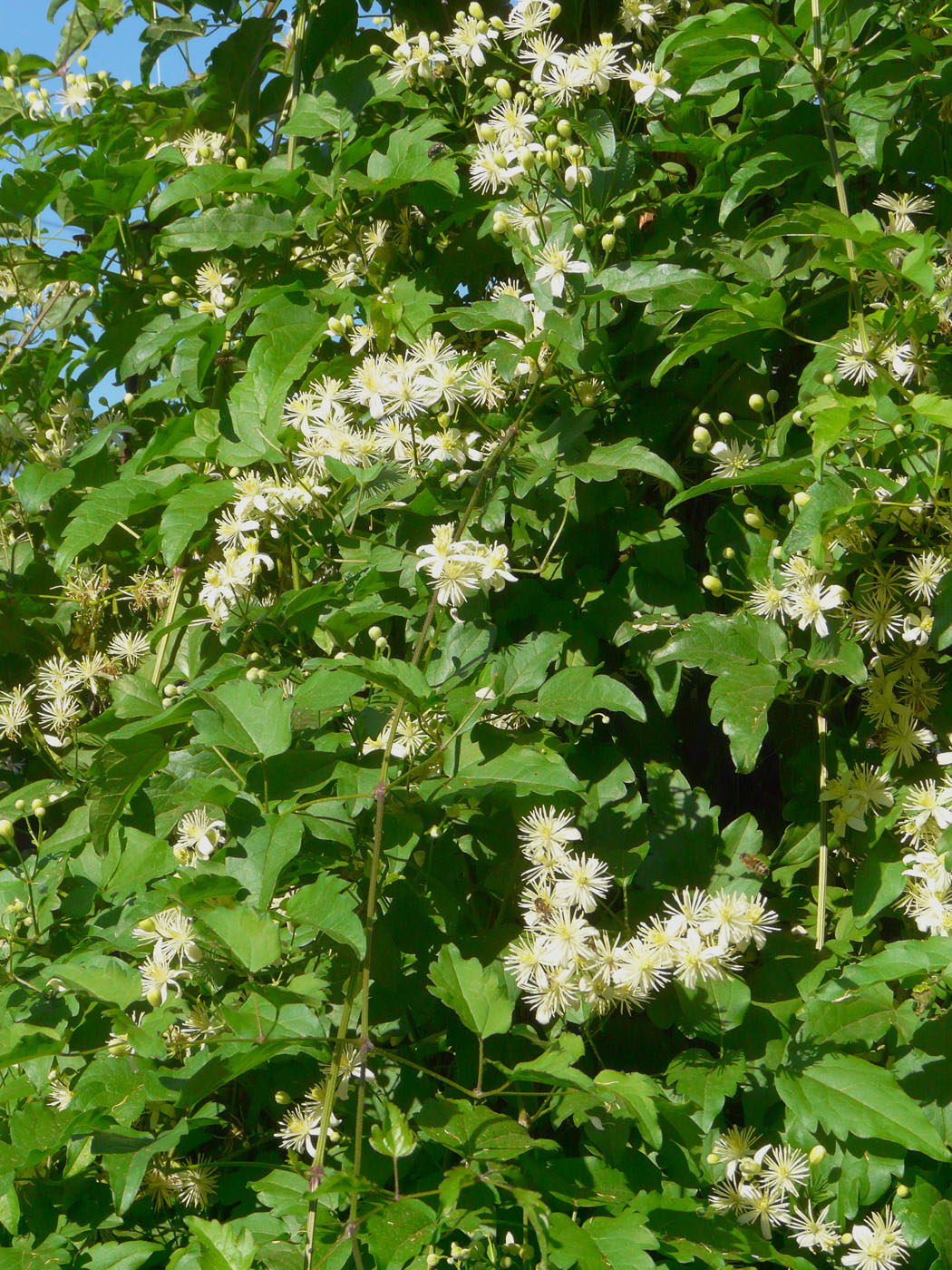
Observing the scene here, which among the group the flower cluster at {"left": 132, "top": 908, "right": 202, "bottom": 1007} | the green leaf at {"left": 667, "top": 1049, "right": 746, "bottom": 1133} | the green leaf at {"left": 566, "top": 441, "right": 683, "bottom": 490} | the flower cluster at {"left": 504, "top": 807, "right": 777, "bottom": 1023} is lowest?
the green leaf at {"left": 667, "top": 1049, "right": 746, "bottom": 1133}

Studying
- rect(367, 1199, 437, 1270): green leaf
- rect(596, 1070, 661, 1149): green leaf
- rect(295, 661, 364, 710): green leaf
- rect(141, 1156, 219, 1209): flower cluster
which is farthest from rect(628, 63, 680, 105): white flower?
rect(141, 1156, 219, 1209): flower cluster

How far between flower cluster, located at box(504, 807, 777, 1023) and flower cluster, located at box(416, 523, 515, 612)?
0.26m

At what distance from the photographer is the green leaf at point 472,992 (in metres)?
1.21

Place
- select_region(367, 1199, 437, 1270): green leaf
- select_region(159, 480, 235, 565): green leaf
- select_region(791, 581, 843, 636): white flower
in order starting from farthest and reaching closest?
select_region(159, 480, 235, 565): green leaf
select_region(791, 581, 843, 636): white flower
select_region(367, 1199, 437, 1270): green leaf

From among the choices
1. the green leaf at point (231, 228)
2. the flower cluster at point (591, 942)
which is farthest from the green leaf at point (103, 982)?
the green leaf at point (231, 228)

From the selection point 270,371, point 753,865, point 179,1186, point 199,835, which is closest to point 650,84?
point 270,371

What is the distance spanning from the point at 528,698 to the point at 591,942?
296 mm

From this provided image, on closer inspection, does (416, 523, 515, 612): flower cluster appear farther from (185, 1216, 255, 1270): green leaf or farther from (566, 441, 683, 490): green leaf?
(185, 1216, 255, 1270): green leaf

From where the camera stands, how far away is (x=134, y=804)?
54.0 inches

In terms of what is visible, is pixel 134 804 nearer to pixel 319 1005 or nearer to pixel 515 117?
pixel 319 1005

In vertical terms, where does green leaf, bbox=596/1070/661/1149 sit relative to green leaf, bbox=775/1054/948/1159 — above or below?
above

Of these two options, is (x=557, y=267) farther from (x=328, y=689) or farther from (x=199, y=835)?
(x=199, y=835)

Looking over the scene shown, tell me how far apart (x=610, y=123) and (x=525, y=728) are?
756 millimetres

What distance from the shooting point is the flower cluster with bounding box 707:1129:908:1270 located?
1.25m
